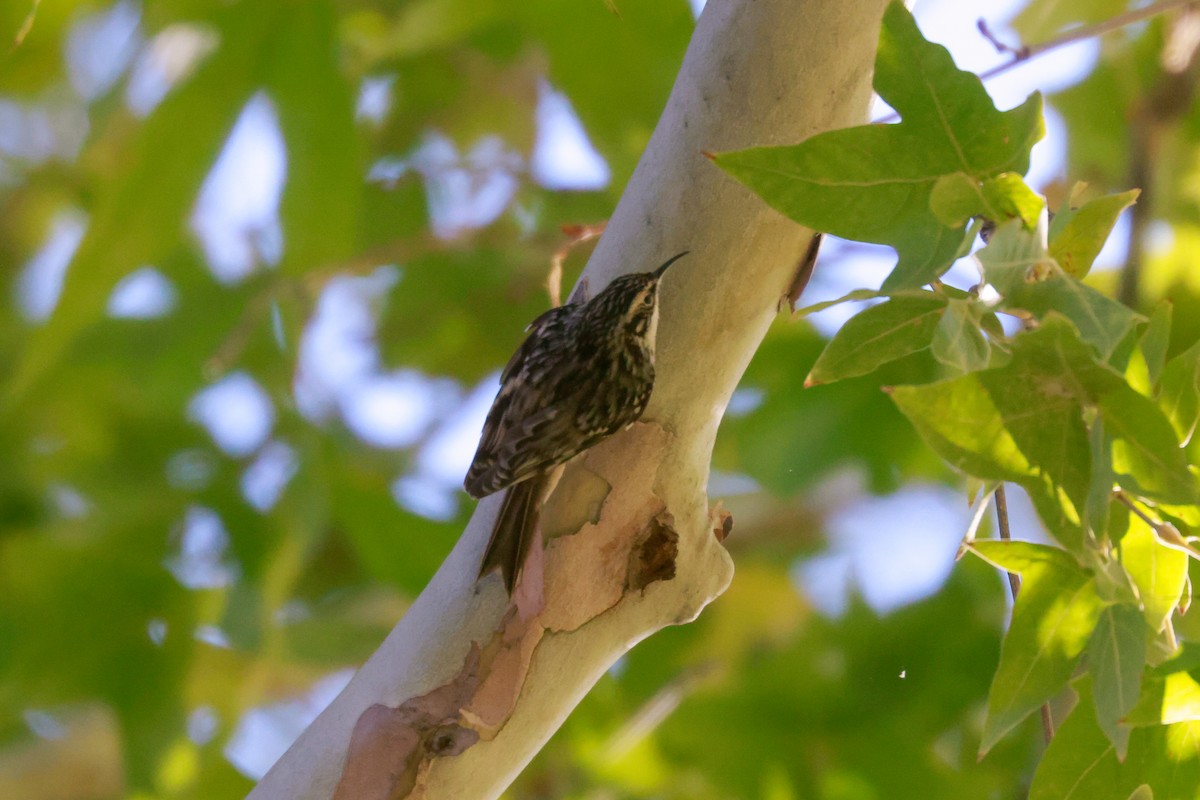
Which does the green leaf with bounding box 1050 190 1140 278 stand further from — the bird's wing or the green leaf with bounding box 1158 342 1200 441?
the bird's wing

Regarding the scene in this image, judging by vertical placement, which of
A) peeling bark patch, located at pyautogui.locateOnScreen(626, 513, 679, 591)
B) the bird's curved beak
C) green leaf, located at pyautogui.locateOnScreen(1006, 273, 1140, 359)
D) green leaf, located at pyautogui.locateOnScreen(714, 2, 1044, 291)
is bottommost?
peeling bark patch, located at pyautogui.locateOnScreen(626, 513, 679, 591)

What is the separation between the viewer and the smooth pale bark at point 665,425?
0.91m

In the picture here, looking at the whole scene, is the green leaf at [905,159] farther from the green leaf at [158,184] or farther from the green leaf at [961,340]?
the green leaf at [158,184]

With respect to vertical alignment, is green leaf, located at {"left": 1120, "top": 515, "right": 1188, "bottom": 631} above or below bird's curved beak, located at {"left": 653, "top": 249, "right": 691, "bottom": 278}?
below

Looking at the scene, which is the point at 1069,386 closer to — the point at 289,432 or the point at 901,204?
the point at 901,204

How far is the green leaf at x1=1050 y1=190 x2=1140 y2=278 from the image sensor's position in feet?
2.51

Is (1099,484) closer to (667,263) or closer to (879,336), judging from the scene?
(879,336)

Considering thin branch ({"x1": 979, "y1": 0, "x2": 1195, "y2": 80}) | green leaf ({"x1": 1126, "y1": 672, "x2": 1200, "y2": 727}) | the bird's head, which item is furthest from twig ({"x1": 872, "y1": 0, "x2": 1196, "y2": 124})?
green leaf ({"x1": 1126, "y1": 672, "x2": 1200, "y2": 727})

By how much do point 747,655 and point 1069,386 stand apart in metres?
1.90

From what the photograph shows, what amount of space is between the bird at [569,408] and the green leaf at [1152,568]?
384 mm

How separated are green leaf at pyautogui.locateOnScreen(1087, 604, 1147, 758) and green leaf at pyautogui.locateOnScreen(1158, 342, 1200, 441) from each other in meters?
0.14

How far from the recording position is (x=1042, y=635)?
0.83 metres

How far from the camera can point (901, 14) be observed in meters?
0.74

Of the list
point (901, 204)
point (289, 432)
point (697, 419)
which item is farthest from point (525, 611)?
point (289, 432)
